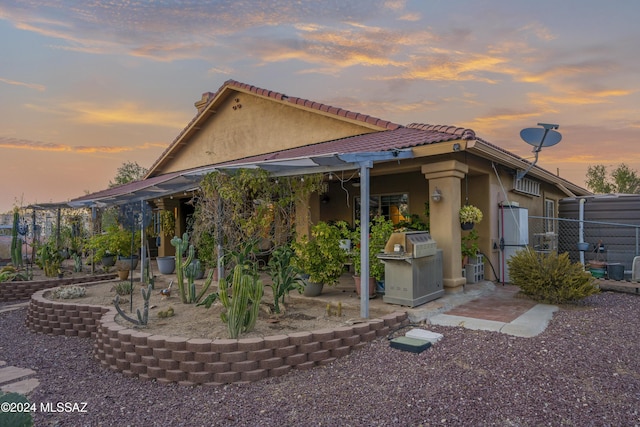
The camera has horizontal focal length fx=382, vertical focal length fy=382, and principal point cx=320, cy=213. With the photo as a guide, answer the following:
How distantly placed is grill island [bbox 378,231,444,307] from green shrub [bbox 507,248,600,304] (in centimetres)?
169

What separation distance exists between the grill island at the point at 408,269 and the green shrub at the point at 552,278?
1694 millimetres

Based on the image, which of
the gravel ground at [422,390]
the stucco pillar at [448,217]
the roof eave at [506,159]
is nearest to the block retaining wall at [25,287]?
the gravel ground at [422,390]

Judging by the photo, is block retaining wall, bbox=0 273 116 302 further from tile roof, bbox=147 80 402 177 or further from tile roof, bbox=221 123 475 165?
tile roof, bbox=221 123 475 165

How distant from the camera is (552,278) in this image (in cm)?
630

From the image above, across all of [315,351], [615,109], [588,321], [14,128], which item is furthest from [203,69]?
[615,109]

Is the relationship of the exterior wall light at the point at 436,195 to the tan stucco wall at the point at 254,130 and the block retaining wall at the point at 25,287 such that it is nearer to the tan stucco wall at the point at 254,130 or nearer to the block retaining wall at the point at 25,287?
the tan stucco wall at the point at 254,130

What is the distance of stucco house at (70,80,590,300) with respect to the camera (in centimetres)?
643

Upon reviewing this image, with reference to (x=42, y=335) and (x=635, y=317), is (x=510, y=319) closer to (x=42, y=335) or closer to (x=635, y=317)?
(x=635, y=317)

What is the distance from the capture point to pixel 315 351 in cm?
438

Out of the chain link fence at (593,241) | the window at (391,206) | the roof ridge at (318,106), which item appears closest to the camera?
the roof ridge at (318,106)

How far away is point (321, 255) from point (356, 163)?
1878 mm

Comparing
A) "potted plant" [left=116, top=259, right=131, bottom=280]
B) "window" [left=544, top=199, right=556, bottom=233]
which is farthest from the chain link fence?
"potted plant" [left=116, top=259, right=131, bottom=280]

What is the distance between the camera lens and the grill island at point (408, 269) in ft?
19.1

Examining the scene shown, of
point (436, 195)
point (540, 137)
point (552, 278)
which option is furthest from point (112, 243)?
point (540, 137)
